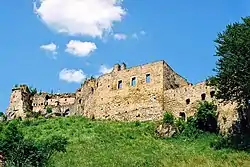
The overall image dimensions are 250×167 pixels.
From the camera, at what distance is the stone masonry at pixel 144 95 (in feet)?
137

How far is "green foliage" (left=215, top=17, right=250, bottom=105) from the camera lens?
32.8 m

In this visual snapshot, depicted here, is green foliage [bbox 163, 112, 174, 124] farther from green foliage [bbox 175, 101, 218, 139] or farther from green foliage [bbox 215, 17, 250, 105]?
green foliage [bbox 215, 17, 250, 105]

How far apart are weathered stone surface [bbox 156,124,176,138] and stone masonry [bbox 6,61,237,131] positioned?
110 inches

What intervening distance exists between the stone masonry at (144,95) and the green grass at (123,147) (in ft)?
6.96

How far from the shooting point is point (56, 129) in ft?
136

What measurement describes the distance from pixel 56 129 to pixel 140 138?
8014 mm

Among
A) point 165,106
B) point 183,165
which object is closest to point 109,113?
point 165,106

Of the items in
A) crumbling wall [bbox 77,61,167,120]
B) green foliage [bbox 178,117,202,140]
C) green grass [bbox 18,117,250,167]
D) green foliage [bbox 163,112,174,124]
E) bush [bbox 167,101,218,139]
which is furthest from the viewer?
crumbling wall [bbox 77,61,167,120]

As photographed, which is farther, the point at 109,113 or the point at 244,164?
the point at 109,113

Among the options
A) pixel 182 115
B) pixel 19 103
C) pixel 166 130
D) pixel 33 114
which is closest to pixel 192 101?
pixel 182 115

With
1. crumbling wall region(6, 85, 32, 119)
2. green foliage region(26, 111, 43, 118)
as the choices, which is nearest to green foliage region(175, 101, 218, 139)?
green foliage region(26, 111, 43, 118)

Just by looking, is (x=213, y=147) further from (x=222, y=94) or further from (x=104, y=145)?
(x=104, y=145)

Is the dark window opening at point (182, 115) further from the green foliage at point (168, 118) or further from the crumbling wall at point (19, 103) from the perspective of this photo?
the crumbling wall at point (19, 103)

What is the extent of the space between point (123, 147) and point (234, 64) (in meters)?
8.96
